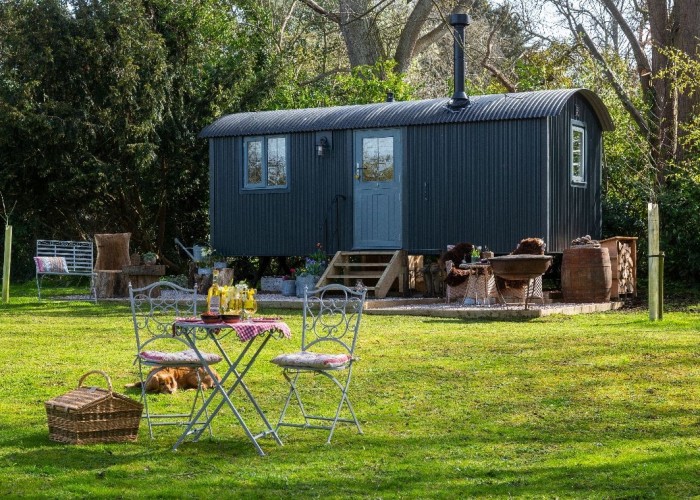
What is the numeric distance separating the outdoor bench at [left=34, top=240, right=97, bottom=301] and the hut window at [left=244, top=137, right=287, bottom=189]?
2824 millimetres

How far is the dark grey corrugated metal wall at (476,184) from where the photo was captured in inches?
628

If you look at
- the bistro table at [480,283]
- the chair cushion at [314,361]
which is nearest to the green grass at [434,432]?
the chair cushion at [314,361]

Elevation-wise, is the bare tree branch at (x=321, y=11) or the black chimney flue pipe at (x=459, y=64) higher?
the bare tree branch at (x=321, y=11)

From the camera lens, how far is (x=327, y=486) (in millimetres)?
4945

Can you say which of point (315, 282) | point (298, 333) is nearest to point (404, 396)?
point (298, 333)

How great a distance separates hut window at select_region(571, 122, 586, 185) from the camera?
55.8 feet

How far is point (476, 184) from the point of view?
1641cm

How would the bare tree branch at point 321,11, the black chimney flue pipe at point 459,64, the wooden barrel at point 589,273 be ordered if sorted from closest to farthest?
the wooden barrel at point 589,273 → the black chimney flue pipe at point 459,64 → the bare tree branch at point 321,11

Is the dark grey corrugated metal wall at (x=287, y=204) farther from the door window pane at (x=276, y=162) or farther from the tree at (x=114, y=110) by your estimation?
the tree at (x=114, y=110)

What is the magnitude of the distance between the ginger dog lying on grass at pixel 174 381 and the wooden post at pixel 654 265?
6.37m

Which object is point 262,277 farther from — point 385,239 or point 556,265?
point 556,265

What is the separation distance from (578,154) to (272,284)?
16.9 feet

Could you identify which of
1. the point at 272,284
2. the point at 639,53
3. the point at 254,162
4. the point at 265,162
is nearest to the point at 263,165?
the point at 265,162

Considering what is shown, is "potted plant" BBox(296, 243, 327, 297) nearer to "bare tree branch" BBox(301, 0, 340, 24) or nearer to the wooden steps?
the wooden steps
